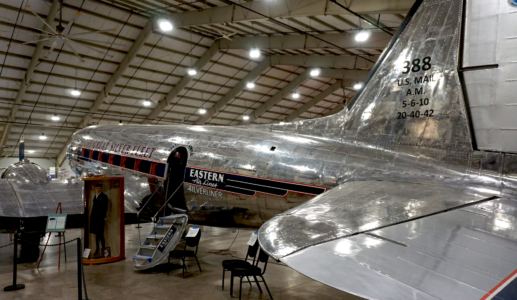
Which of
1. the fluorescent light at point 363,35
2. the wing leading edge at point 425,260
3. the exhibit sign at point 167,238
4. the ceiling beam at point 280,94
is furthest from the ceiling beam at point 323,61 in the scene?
the wing leading edge at point 425,260

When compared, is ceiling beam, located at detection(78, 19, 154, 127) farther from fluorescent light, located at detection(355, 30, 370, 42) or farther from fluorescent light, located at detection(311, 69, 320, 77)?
fluorescent light, located at detection(311, 69, 320, 77)

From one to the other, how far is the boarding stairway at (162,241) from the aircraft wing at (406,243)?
549 cm

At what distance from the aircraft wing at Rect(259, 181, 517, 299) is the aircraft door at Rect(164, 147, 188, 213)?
19.4ft

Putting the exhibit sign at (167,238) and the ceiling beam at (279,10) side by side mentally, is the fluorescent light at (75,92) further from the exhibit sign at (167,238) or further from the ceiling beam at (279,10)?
the exhibit sign at (167,238)

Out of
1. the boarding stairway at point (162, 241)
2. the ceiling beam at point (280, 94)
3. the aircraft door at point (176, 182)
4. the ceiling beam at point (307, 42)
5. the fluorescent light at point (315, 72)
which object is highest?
the ceiling beam at point (307, 42)

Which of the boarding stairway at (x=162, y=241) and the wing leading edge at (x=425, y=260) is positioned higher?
the wing leading edge at (x=425, y=260)

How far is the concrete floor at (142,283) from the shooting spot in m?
8.02

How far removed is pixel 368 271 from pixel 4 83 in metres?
33.2

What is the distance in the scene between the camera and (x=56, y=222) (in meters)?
10.2

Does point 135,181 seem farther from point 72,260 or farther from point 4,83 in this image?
point 4,83

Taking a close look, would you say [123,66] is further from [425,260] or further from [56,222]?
[425,260]

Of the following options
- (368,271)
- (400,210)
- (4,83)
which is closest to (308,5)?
(400,210)

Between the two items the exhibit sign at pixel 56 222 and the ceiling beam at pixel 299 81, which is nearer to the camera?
the exhibit sign at pixel 56 222

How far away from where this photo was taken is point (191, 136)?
1035 centimetres
